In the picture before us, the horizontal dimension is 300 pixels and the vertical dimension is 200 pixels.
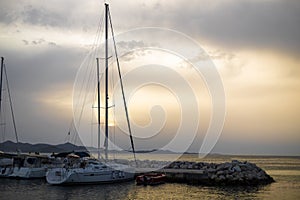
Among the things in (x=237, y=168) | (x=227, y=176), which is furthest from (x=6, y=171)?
(x=237, y=168)

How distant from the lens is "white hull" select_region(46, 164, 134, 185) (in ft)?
134

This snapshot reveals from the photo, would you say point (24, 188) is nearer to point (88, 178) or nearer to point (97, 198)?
point (88, 178)

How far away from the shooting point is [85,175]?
135 ft

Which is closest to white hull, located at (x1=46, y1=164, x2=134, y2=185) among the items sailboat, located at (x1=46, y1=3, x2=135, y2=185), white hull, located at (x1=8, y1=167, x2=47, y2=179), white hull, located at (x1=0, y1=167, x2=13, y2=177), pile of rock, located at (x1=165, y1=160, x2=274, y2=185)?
sailboat, located at (x1=46, y1=3, x2=135, y2=185)

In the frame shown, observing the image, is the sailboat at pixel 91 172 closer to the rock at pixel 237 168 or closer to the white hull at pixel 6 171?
the white hull at pixel 6 171

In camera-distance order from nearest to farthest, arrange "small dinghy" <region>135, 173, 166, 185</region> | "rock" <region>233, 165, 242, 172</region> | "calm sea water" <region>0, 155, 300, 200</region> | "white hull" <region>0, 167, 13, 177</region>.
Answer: "calm sea water" <region>0, 155, 300, 200</region> → "small dinghy" <region>135, 173, 166, 185</region> → "rock" <region>233, 165, 242, 172</region> → "white hull" <region>0, 167, 13, 177</region>

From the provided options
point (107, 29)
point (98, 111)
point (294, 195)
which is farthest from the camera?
point (98, 111)

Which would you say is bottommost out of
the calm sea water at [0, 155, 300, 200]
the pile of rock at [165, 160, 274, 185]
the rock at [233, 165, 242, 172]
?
the calm sea water at [0, 155, 300, 200]

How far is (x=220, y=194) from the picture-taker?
3803 centimetres

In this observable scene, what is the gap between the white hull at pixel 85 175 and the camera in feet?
134

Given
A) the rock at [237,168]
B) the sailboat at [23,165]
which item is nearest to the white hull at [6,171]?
the sailboat at [23,165]

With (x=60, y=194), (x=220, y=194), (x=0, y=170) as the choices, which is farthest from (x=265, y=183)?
(x=0, y=170)

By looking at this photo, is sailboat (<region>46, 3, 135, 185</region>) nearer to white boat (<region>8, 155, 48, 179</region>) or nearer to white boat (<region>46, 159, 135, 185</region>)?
white boat (<region>46, 159, 135, 185</region>)

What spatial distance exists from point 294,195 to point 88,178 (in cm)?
2044
